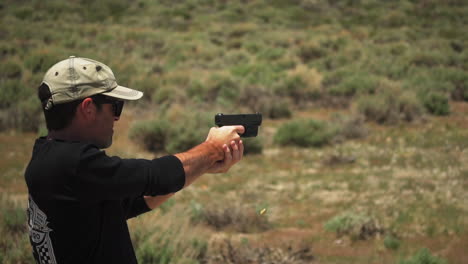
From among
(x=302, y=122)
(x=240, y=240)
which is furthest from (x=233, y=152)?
(x=302, y=122)

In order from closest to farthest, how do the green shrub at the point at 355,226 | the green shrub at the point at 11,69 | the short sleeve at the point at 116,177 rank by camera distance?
the short sleeve at the point at 116,177
the green shrub at the point at 355,226
the green shrub at the point at 11,69

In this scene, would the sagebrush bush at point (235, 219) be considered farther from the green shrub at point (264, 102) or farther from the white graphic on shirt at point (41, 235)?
the green shrub at point (264, 102)

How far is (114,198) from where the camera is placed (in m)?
1.89

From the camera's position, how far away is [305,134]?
1096 cm

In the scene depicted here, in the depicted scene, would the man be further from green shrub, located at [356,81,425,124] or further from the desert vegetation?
green shrub, located at [356,81,425,124]

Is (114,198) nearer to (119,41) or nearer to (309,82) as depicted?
(309,82)

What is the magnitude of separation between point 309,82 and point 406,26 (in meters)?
17.8

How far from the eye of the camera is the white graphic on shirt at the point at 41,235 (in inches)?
76.5

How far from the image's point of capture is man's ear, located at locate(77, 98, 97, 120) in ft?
6.34

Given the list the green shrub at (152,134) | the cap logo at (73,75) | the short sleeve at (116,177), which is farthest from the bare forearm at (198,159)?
the green shrub at (152,134)

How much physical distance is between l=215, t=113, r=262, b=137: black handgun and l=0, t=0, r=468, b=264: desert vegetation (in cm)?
221

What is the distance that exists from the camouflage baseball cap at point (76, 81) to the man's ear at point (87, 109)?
0.08ft

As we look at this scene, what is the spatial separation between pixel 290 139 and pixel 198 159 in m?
9.10

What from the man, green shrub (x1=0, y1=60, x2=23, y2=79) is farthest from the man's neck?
green shrub (x1=0, y1=60, x2=23, y2=79)
